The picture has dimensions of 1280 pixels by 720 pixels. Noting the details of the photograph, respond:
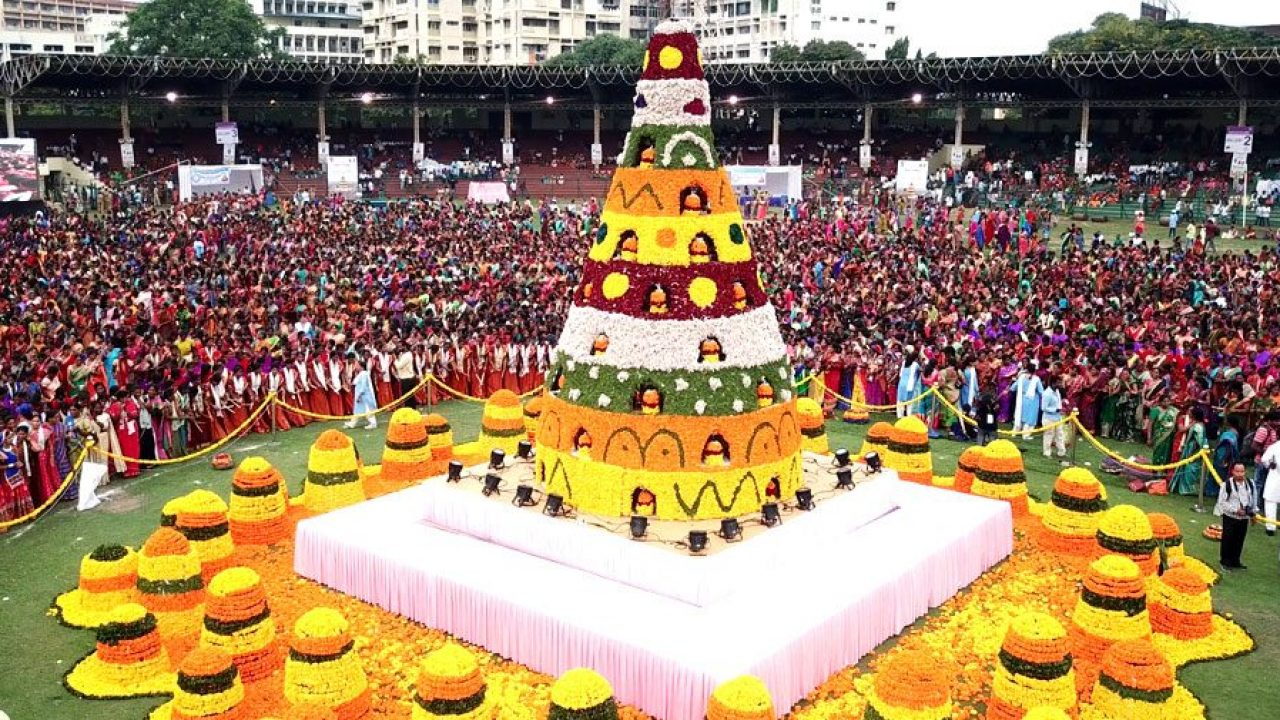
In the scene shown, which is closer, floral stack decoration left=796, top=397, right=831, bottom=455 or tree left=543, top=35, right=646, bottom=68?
floral stack decoration left=796, top=397, right=831, bottom=455

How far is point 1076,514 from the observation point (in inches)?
524

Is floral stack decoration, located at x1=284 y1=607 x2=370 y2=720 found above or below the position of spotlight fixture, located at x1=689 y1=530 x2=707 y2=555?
below

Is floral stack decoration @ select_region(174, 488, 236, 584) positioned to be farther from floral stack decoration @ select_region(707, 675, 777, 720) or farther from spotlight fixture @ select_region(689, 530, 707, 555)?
floral stack decoration @ select_region(707, 675, 777, 720)

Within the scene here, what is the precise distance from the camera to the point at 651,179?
11.8m

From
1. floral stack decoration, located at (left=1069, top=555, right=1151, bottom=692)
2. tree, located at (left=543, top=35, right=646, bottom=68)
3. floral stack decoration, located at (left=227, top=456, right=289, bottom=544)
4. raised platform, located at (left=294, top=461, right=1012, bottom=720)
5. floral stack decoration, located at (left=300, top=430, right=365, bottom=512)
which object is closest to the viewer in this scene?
raised platform, located at (left=294, top=461, right=1012, bottom=720)

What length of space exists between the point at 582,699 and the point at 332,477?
687 centimetres

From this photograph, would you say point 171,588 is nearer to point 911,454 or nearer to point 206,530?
point 206,530

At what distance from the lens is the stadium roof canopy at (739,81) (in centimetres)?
4475

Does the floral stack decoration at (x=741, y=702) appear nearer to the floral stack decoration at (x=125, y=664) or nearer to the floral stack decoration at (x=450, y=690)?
the floral stack decoration at (x=450, y=690)

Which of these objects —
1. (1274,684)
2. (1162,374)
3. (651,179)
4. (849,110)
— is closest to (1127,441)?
(1162,374)

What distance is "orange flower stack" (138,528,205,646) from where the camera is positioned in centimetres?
1134

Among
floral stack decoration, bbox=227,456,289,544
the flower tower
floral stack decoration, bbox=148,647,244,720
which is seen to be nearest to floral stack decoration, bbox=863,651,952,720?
the flower tower

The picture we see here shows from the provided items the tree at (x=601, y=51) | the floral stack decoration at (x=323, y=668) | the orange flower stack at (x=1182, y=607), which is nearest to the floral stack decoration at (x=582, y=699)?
the floral stack decoration at (x=323, y=668)

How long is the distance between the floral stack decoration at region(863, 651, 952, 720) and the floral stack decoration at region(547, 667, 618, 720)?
201cm
